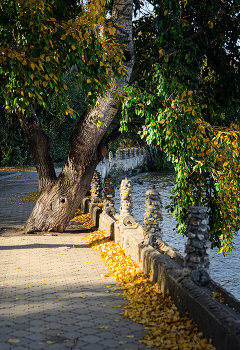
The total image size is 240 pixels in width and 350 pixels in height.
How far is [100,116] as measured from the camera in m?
9.52

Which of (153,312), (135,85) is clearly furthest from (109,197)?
(153,312)

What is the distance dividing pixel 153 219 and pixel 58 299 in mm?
2393

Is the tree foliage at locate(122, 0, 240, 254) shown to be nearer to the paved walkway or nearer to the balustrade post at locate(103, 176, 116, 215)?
the paved walkway

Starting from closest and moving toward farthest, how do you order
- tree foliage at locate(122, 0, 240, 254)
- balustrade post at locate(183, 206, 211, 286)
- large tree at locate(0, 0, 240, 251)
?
1. balustrade post at locate(183, 206, 211, 286)
2. large tree at locate(0, 0, 240, 251)
3. tree foliage at locate(122, 0, 240, 254)

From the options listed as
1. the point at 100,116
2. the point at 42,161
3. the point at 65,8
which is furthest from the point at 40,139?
the point at 65,8

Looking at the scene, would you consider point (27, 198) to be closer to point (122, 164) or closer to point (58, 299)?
point (58, 299)

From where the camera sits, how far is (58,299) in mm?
5762

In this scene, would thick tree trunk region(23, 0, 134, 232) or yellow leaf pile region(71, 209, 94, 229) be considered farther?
yellow leaf pile region(71, 209, 94, 229)

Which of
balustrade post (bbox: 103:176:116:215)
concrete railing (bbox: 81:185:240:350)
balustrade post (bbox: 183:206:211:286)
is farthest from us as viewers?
balustrade post (bbox: 103:176:116:215)

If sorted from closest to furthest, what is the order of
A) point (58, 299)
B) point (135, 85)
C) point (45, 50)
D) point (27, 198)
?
point (58, 299), point (45, 50), point (135, 85), point (27, 198)

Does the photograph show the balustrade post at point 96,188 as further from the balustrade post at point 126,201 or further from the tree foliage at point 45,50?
A: the tree foliage at point 45,50

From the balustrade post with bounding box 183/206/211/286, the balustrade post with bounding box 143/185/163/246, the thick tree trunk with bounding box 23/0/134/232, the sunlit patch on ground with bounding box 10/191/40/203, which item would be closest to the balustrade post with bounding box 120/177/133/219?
the thick tree trunk with bounding box 23/0/134/232

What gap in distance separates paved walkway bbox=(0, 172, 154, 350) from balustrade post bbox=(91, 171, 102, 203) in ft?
11.0

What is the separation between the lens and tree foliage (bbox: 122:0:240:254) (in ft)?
24.7
